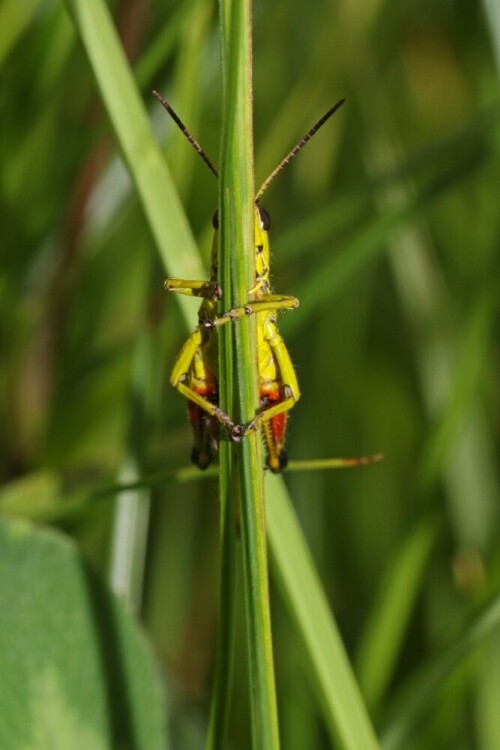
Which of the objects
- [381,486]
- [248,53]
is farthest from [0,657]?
[381,486]

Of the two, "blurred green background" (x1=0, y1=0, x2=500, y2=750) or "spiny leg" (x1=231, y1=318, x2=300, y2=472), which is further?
"blurred green background" (x1=0, y1=0, x2=500, y2=750)

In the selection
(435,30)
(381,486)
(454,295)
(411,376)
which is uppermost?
(435,30)

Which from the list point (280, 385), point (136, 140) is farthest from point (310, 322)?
point (136, 140)

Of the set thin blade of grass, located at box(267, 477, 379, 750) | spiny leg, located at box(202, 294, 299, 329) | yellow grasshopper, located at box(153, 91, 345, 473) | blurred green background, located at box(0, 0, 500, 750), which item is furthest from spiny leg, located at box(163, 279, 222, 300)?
blurred green background, located at box(0, 0, 500, 750)

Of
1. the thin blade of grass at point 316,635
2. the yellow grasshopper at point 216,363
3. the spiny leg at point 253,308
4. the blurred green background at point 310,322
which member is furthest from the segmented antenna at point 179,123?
the blurred green background at point 310,322

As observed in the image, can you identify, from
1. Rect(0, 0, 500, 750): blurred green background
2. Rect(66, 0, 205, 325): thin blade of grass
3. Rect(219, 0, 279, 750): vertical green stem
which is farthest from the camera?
Rect(0, 0, 500, 750): blurred green background

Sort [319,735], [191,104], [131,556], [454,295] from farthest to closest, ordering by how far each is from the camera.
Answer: [454,295] < [319,735] < [191,104] < [131,556]

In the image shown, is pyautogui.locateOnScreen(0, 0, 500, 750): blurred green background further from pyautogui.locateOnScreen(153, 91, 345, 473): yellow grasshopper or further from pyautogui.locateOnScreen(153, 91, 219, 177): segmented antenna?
pyautogui.locateOnScreen(153, 91, 219, 177): segmented antenna

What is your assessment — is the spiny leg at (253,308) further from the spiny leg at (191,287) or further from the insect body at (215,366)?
the spiny leg at (191,287)

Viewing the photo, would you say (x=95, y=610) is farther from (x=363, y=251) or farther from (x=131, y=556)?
(x=363, y=251)
